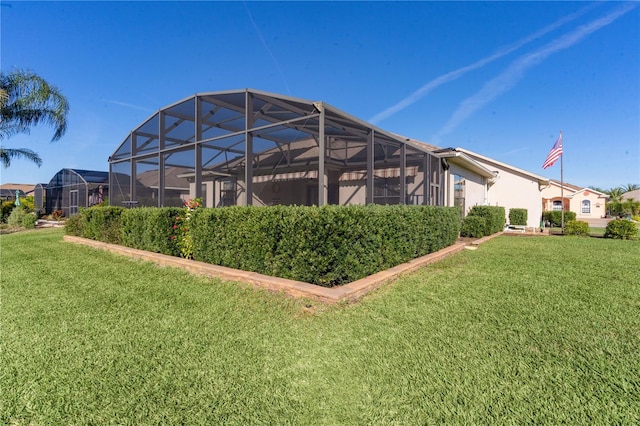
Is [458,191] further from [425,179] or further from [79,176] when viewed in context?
[79,176]

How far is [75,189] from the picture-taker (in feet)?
68.2

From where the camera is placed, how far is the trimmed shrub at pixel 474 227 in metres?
11.6

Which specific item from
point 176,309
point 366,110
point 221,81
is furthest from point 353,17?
point 176,309

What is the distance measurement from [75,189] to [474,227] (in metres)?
25.2

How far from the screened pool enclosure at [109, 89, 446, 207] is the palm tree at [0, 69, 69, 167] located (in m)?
7.68

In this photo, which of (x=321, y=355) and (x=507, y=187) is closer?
(x=321, y=355)

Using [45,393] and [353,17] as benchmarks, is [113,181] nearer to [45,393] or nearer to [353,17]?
[353,17]

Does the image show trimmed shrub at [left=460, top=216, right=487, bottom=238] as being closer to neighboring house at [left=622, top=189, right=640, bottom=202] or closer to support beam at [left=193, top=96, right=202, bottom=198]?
support beam at [left=193, top=96, right=202, bottom=198]

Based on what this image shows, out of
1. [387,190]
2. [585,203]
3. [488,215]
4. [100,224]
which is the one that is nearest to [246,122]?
[387,190]

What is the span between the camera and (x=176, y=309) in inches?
150

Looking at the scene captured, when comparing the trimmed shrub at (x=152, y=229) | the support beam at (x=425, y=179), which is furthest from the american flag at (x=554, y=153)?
the trimmed shrub at (x=152, y=229)

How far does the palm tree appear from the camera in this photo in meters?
14.2

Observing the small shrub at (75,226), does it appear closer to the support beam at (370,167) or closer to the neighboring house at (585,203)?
the support beam at (370,167)

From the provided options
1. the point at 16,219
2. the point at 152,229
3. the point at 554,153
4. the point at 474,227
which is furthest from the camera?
the point at 16,219
